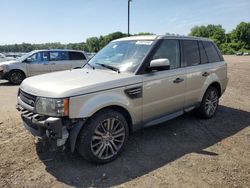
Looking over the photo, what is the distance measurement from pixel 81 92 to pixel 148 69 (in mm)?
1402

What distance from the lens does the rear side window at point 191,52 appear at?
19.1 feet

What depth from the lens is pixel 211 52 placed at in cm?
675

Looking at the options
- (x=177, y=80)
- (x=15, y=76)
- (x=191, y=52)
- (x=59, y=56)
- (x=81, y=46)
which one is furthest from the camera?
(x=81, y=46)

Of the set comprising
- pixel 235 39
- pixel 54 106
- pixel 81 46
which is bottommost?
pixel 54 106

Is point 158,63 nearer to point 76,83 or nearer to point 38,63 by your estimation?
point 76,83

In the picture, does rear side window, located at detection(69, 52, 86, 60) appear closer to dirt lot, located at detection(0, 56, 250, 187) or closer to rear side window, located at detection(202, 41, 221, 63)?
dirt lot, located at detection(0, 56, 250, 187)

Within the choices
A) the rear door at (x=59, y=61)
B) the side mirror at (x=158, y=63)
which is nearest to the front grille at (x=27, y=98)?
the side mirror at (x=158, y=63)

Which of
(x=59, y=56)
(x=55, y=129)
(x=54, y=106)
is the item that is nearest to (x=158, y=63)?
(x=54, y=106)

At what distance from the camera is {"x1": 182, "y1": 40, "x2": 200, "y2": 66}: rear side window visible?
19.1 ft

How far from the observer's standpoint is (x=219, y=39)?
12381cm

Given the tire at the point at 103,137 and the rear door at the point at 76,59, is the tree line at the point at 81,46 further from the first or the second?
the tire at the point at 103,137

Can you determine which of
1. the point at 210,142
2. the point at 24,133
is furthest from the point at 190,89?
the point at 24,133

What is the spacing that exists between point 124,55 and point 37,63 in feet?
32.6

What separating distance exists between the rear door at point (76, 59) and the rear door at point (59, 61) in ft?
0.71
